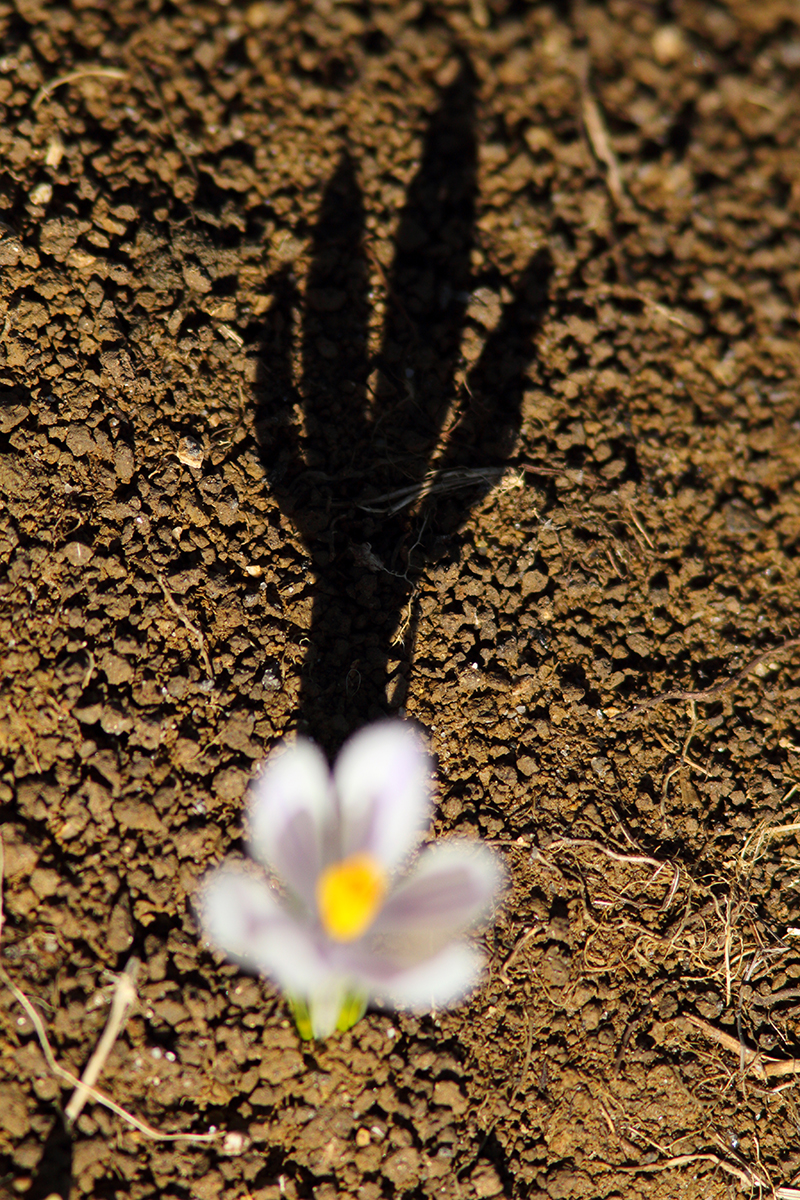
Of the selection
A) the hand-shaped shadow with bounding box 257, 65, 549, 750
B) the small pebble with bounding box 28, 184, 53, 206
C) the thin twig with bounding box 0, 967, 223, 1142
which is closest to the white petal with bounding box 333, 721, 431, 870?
the hand-shaped shadow with bounding box 257, 65, 549, 750

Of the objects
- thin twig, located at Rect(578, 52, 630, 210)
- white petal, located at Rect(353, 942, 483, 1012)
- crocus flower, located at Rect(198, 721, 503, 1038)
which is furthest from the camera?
thin twig, located at Rect(578, 52, 630, 210)

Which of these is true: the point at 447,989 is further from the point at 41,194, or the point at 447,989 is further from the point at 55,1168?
the point at 41,194

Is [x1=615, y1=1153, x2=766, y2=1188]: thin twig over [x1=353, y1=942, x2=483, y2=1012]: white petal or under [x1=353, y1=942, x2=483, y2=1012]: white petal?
under

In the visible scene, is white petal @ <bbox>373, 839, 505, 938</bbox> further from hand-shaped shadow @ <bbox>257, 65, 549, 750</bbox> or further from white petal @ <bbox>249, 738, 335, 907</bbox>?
hand-shaped shadow @ <bbox>257, 65, 549, 750</bbox>

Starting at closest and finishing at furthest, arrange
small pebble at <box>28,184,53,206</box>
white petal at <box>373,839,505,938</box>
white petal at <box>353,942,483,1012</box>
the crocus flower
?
the crocus flower
white petal at <box>373,839,505,938</box>
white petal at <box>353,942,483,1012</box>
small pebble at <box>28,184,53,206</box>

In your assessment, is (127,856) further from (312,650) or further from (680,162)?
(680,162)

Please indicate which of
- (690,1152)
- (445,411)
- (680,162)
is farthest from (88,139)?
(690,1152)
